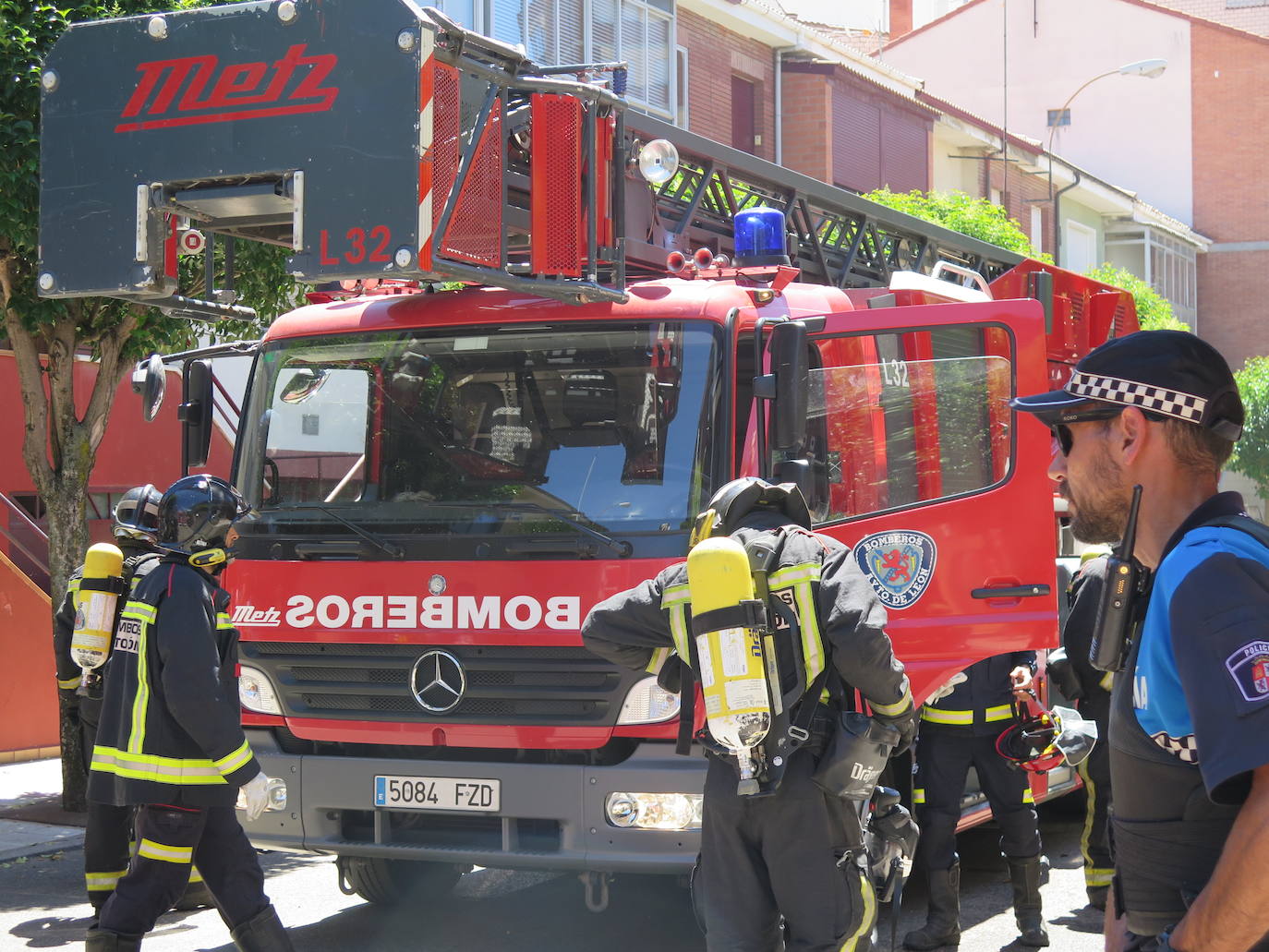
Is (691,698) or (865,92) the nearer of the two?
(691,698)

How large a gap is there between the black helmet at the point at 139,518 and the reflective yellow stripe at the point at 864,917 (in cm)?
281

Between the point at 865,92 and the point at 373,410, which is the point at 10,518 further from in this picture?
the point at 865,92

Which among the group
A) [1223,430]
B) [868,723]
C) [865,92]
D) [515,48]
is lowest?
[868,723]

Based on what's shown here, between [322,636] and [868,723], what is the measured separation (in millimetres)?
2213

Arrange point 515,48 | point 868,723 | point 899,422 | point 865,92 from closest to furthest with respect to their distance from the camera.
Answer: point 868,723 < point 515,48 < point 899,422 < point 865,92

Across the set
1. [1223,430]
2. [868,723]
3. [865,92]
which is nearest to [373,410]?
[868,723]

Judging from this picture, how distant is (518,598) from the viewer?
509 centimetres

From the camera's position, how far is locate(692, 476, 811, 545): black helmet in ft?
13.6

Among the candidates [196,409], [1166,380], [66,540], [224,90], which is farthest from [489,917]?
[1166,380]

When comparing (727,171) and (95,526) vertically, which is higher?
(727,171)

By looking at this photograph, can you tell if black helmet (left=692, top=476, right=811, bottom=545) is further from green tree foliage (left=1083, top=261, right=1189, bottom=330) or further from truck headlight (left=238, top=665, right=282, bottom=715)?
green tree foliage (left=1083, top=261, right=1189, bottom=330)

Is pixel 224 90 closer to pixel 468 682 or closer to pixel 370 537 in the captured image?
pixel 370 537

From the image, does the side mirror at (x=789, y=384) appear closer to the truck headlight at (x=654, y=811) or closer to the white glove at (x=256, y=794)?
the truck headlight at (x=654, y=811)

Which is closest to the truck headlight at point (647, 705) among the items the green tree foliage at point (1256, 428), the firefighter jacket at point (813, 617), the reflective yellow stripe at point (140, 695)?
the firefighter jacket at point (813, 617)
